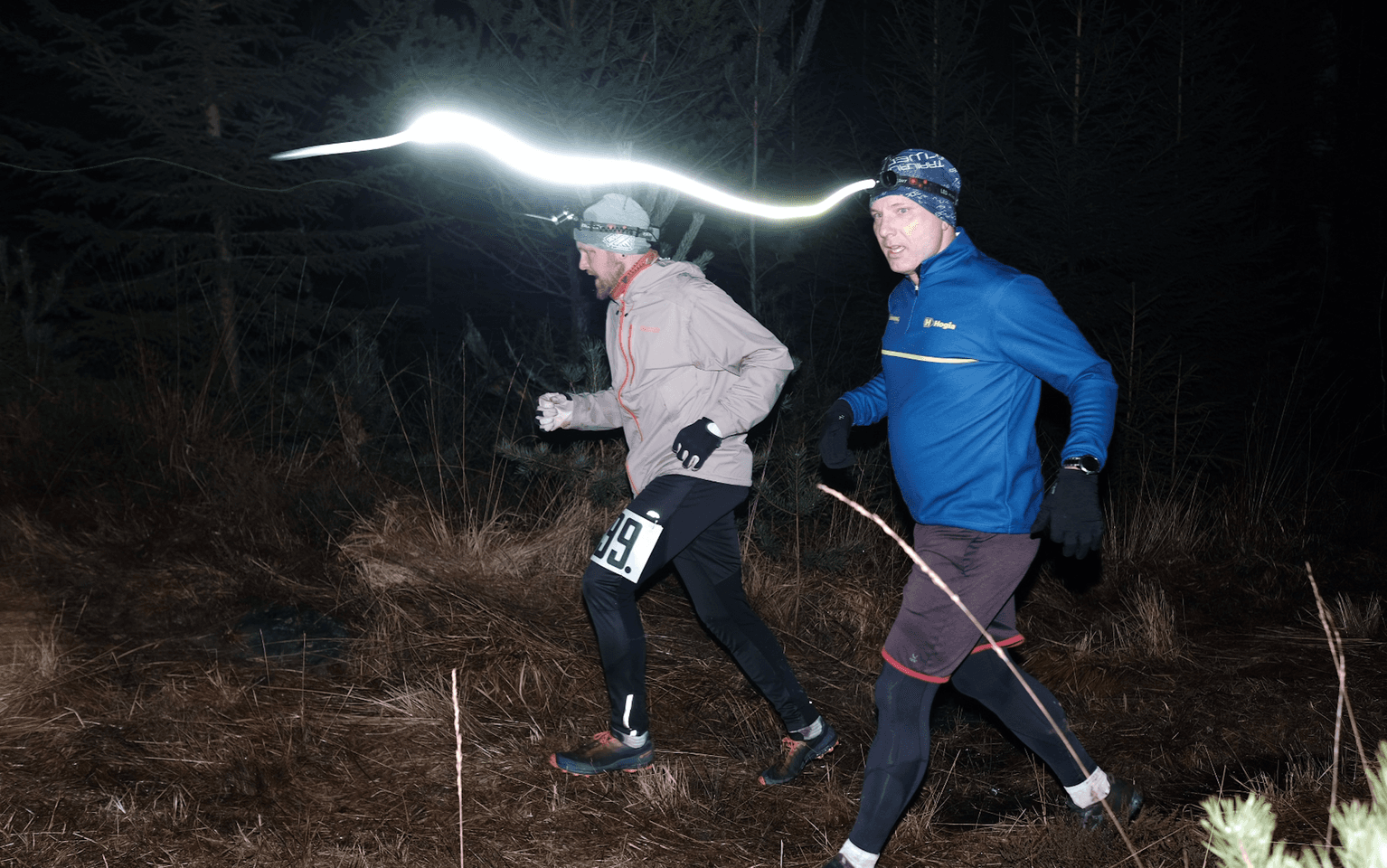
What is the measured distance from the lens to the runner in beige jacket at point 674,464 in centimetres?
368

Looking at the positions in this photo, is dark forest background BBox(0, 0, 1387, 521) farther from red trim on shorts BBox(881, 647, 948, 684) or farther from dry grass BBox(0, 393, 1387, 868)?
red trim on shorts BBox(881, 647, 948, 684)

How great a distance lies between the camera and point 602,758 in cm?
385

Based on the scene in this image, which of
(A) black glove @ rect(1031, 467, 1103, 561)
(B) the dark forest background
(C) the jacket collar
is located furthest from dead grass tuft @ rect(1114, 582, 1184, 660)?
(C) the jacket collar

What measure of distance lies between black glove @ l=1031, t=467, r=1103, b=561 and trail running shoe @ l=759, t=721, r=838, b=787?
5.12 ft

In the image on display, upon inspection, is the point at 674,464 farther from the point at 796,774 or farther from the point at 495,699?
the point at 495,699

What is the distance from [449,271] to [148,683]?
17.0 metres

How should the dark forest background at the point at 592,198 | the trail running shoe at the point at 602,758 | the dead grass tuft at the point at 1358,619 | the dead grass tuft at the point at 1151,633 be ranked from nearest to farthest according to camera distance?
1. the trail running shoe at the point at 602,758
2. the dead grass tuft at the point at 1151,633
3. the dead grass tuft at the point at 1358,619
4. the dark forest background at the point at 592,198

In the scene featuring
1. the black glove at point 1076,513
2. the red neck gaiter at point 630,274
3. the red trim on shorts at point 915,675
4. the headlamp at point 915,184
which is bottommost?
the red trim on shorts at point 915,675

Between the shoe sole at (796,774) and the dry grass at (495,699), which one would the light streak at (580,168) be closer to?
the dry grass at (495,699)

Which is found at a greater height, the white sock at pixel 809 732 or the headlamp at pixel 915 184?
the headlamp at pixel 915 184

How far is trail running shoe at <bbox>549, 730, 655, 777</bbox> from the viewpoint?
3830mm

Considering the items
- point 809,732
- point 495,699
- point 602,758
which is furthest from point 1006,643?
point 495,699

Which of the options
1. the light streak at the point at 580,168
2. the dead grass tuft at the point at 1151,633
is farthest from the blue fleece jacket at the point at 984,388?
the dead grass tuft at the point at 1151,633

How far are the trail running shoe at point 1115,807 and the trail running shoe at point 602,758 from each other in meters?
1.53
